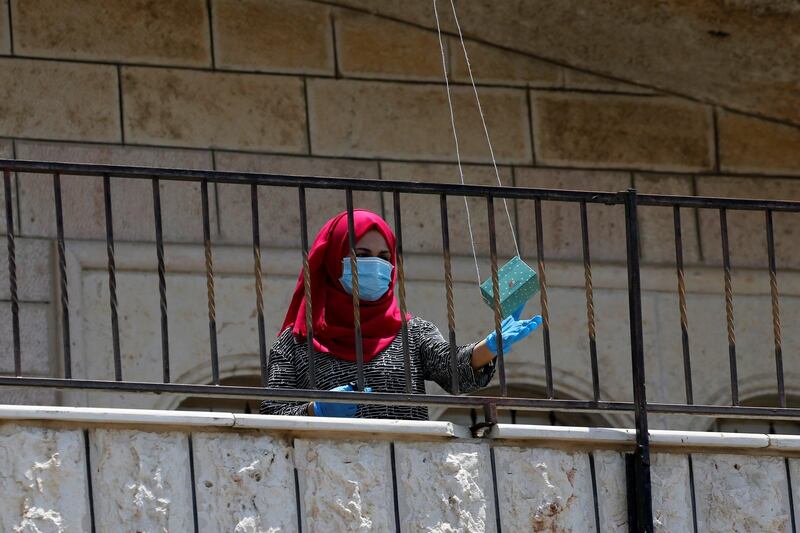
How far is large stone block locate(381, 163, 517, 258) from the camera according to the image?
1065 cm

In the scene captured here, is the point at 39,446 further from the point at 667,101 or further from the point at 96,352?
the point at 667,101

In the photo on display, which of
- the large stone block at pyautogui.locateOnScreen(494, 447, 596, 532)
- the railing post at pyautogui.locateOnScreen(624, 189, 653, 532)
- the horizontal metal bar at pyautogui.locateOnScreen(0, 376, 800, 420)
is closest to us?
the horizontal metal bar at pyautogui.locateOnScreen(0, 376, 800, 420)

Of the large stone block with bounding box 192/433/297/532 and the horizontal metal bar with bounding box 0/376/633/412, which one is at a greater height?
the horizontal metal bar with bounding box 0/376/633/412

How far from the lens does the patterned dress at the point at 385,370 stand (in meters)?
7.71

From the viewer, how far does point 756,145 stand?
11.3 metres

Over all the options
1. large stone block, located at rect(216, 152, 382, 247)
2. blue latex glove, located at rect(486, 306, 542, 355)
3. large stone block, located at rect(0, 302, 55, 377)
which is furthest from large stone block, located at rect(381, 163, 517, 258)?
blue latex glove, located at rect(486, 306, 542, 355)

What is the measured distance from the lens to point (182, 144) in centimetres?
1041

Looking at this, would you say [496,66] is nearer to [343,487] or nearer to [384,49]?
[384,49]

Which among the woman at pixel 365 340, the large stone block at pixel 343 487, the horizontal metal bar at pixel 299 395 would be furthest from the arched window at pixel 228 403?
the large stone block at pixel 343 487

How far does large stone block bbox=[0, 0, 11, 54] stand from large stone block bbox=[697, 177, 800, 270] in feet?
10.2

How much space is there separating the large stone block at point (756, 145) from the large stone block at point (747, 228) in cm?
7

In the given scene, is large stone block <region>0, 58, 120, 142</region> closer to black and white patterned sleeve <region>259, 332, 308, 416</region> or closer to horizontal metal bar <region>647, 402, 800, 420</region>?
black and white patterned sleeve <region>259, 332, 308, 416</region>

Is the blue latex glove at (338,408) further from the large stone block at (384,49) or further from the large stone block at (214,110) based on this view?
the large stone block at (384,49)

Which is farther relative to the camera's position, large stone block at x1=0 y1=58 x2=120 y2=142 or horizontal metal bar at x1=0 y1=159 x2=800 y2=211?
large stone block at x1=0 y1=58 x2=120 y2=142
